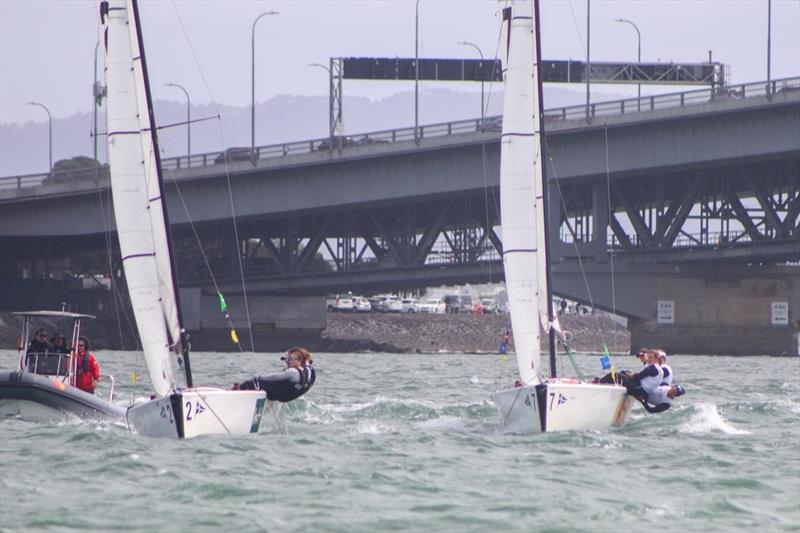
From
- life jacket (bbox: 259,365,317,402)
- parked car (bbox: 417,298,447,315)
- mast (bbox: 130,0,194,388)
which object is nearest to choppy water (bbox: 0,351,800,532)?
life jacket (bbox: 259,365,317,402)

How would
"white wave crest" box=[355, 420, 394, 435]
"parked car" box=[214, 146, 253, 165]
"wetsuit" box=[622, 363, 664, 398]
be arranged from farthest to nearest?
"parked car" box=[214, 146, 253, 165] → "wetsuit" box=[622, 363, 664, 398] → "white wave crest" box=[355, 420, 394, 435]

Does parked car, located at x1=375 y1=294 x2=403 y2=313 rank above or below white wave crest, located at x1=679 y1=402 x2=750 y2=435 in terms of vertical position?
above

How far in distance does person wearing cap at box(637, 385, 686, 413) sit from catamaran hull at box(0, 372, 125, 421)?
10.2m

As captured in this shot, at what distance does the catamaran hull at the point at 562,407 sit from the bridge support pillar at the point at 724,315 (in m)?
59.2

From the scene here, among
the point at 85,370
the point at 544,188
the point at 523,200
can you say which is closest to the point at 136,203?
the point at 85,370

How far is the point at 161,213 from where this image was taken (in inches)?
1186

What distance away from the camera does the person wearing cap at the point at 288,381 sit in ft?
94.4

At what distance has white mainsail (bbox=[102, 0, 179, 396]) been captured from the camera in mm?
29016

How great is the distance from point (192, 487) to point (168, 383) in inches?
265

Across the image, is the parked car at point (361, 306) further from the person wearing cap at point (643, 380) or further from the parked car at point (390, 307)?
the person wearing cap at point (643, 380)

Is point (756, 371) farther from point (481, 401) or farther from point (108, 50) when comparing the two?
point (108, 50)

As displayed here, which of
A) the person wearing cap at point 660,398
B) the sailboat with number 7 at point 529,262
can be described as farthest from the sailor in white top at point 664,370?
the sailboat with number 7 at point 529,262

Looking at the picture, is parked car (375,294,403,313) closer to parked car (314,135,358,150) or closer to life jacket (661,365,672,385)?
parked car (314,135,358,150)

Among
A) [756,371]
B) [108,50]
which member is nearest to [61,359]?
A: [108,50]
